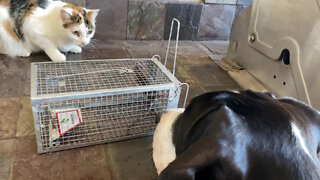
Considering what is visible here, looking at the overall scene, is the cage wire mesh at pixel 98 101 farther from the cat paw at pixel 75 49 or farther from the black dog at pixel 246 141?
the cat paw at pixel 75 49

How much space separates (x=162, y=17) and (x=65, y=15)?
1.10 meters

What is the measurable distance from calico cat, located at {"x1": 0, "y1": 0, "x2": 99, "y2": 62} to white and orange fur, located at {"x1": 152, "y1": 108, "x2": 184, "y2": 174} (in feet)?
3.62

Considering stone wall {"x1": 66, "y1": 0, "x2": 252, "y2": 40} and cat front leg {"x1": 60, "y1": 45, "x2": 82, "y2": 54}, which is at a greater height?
stone wall {"x1": 66, "y1": 0, "x2": 252, "y2": 40}

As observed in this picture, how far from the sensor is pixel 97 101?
52.5 inches

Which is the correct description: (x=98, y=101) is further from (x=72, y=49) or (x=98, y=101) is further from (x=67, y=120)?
(x=72, y=49)

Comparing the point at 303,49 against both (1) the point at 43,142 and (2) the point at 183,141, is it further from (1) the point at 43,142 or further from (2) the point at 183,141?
(1) the point at 43,142

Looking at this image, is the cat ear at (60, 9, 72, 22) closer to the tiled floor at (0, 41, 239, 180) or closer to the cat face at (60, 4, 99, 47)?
the cat face at (60, 4, 99, 47)

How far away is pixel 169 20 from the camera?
2.56 metres

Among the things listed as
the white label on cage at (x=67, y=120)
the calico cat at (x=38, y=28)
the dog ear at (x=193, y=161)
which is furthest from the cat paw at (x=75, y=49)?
the dog ear at (x=193, y=161)

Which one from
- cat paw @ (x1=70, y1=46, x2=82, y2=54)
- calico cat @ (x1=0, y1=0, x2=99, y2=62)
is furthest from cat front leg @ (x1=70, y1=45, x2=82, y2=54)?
calico cat @ (x1=0, y1=0, x2=99, y2=62)

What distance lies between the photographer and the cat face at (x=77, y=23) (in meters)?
1.65

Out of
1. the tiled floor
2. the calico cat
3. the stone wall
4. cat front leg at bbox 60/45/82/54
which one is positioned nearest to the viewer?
the tiled floor

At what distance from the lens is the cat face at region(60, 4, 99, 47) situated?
5.43 ft

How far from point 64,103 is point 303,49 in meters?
1.29
